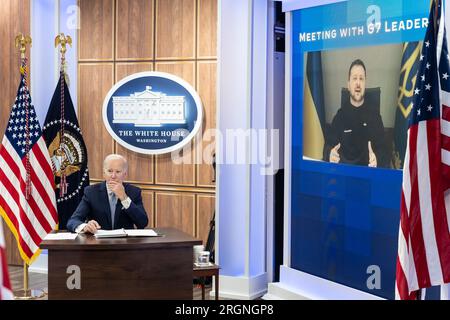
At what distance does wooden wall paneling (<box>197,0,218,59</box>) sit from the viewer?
7230mm

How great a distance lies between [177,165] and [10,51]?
7.70 ft

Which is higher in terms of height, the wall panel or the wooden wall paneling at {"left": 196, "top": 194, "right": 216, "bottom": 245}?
the wall panel

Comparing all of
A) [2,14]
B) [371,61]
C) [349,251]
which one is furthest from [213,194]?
[2,14]

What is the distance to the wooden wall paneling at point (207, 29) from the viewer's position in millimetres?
7230

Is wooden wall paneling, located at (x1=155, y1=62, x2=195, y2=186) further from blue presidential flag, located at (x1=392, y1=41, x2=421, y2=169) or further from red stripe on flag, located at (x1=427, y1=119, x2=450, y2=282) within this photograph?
red stripe on flag, located at (x1=427, y1=119, x2=450, y2=282)

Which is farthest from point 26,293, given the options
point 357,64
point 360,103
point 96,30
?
point 357,64

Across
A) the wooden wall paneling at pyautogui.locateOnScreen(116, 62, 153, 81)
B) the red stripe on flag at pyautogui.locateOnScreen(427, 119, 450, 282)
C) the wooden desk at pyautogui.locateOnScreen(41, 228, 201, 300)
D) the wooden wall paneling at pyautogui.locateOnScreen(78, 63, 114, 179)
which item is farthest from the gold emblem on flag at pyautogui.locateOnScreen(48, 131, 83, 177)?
the red stripe on flag at pyautogui.locateOnScreen(427, 119, 450, 282)

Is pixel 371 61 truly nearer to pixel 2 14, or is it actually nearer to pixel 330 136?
pixel 330 136

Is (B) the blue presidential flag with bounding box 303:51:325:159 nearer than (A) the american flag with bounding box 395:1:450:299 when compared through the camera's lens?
No

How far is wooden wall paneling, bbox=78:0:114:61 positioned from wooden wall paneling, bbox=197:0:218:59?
1057 mm

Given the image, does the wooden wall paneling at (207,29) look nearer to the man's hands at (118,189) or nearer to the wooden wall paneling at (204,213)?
the wooden wall paneling at (204,213)

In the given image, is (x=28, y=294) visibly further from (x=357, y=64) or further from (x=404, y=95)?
(x=404, y=95)

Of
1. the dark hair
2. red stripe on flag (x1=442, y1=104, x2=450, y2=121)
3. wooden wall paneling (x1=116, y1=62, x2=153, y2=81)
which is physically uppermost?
wooden wall paneling (x1=116, y1=62, x2=153, y2=81)
